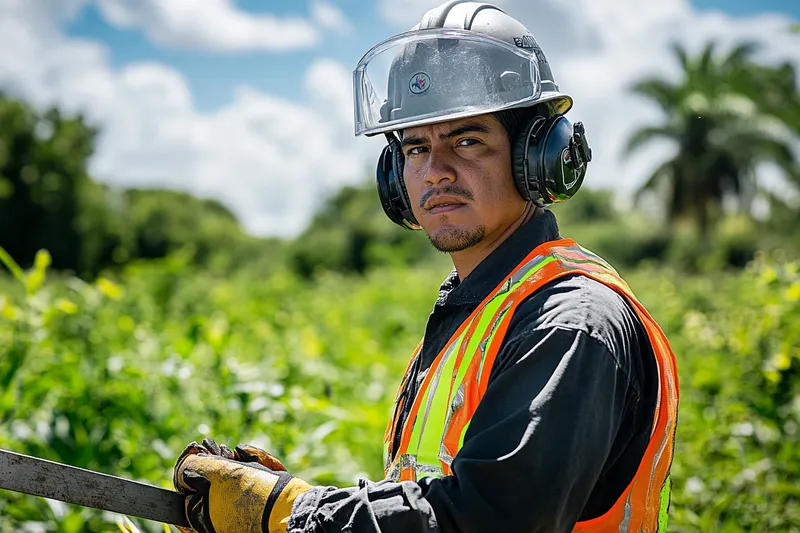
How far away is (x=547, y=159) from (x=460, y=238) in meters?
0.29

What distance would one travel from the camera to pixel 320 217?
4653cm

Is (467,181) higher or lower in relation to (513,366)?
higher

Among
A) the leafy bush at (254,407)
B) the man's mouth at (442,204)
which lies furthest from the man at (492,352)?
the leafy bush at (254,407)

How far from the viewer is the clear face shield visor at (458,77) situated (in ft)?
7.57

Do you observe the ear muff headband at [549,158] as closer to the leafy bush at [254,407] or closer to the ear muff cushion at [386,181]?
the ear muff cushion at [386,181]

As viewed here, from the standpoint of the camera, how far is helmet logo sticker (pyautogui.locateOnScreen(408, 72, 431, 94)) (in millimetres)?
2352

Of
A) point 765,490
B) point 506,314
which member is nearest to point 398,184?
point 506,314

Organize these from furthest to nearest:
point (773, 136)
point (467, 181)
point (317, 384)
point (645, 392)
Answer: point (773, 136) < point (317, 384) < point (467, 181) < point (645, 392)

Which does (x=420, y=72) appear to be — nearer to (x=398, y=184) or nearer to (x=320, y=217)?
(x=398, y=184)

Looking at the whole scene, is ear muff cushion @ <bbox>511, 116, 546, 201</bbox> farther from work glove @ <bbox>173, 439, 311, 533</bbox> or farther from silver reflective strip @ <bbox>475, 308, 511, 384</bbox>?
work glove @ <bbox>173, 439, 311, 533</bbox>

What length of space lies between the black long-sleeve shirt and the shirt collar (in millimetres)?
358

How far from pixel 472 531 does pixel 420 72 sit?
1208mm

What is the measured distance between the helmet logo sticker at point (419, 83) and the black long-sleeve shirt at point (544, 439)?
0.69m

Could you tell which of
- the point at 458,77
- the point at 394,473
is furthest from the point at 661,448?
the point at 458,77
